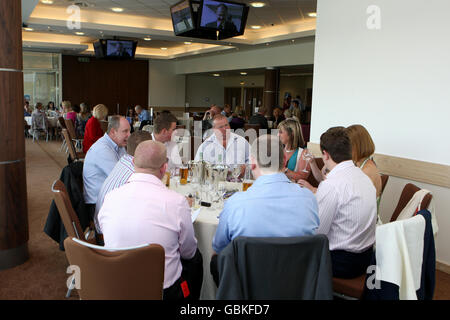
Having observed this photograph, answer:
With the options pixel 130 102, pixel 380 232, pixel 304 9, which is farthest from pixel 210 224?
pixel 130 102

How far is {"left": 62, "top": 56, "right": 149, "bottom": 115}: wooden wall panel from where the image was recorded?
1655cm

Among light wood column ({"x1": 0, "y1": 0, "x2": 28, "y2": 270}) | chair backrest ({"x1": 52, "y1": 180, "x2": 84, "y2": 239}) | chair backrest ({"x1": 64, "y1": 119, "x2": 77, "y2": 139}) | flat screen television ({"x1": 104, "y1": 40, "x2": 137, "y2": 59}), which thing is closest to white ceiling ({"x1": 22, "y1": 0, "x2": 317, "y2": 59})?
flat screen television ({"x1": 104, "y1": 40, "x2": 137, "y2": 59})

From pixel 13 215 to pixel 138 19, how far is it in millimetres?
7988

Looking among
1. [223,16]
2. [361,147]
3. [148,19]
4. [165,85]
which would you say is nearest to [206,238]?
[361,147]

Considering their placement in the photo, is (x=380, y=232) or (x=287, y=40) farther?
(x=287, y=40)

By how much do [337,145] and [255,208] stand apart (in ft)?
2.97

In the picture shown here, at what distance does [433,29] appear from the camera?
368 centimetres

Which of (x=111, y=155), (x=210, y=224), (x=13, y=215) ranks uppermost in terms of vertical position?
(x=111, y=155)

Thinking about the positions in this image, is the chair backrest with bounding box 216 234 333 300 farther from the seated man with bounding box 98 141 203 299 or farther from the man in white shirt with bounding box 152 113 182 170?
the man in white shirt with bounding box 152 113 182 170

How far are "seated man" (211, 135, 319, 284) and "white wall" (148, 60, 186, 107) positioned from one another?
55.5 ft

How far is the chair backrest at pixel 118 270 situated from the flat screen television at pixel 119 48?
10182 mm

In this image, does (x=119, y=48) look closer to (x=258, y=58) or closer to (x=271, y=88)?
(x=258, y=58)

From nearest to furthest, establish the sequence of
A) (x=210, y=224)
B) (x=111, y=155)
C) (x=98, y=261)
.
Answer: (x=98, y=261) → (x=210, y=224) → (x=111, y=155)
